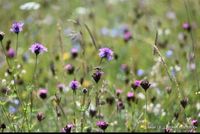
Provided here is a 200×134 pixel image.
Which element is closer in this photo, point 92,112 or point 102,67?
point 102,67

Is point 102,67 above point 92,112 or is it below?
above

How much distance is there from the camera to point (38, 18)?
16.5 ft

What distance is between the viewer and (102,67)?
2605 millimetres

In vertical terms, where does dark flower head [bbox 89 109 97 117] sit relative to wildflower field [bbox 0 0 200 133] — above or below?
below

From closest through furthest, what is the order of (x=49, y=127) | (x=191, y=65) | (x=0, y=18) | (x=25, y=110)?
(x=25, y=110), (x=49, y=127), (x=191, y=65), (x=0, y=18)

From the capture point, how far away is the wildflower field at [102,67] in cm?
272

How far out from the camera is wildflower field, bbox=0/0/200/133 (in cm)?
272

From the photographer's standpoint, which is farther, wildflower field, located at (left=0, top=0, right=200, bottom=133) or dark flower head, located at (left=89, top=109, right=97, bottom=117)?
dark flower head, located at (left=89, top=109, right=97, bottom=117)

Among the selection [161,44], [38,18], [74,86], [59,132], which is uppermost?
[38,18]

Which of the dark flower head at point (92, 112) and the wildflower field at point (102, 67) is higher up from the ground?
the wildflower field at point (102, 67)

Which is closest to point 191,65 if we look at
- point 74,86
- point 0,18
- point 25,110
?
point 74,86

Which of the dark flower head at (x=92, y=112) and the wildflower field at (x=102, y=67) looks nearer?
the wildflower field at (x=102, y=67)

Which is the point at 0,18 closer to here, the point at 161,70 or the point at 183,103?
the point at 161,70

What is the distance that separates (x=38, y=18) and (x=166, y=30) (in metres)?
1.24
